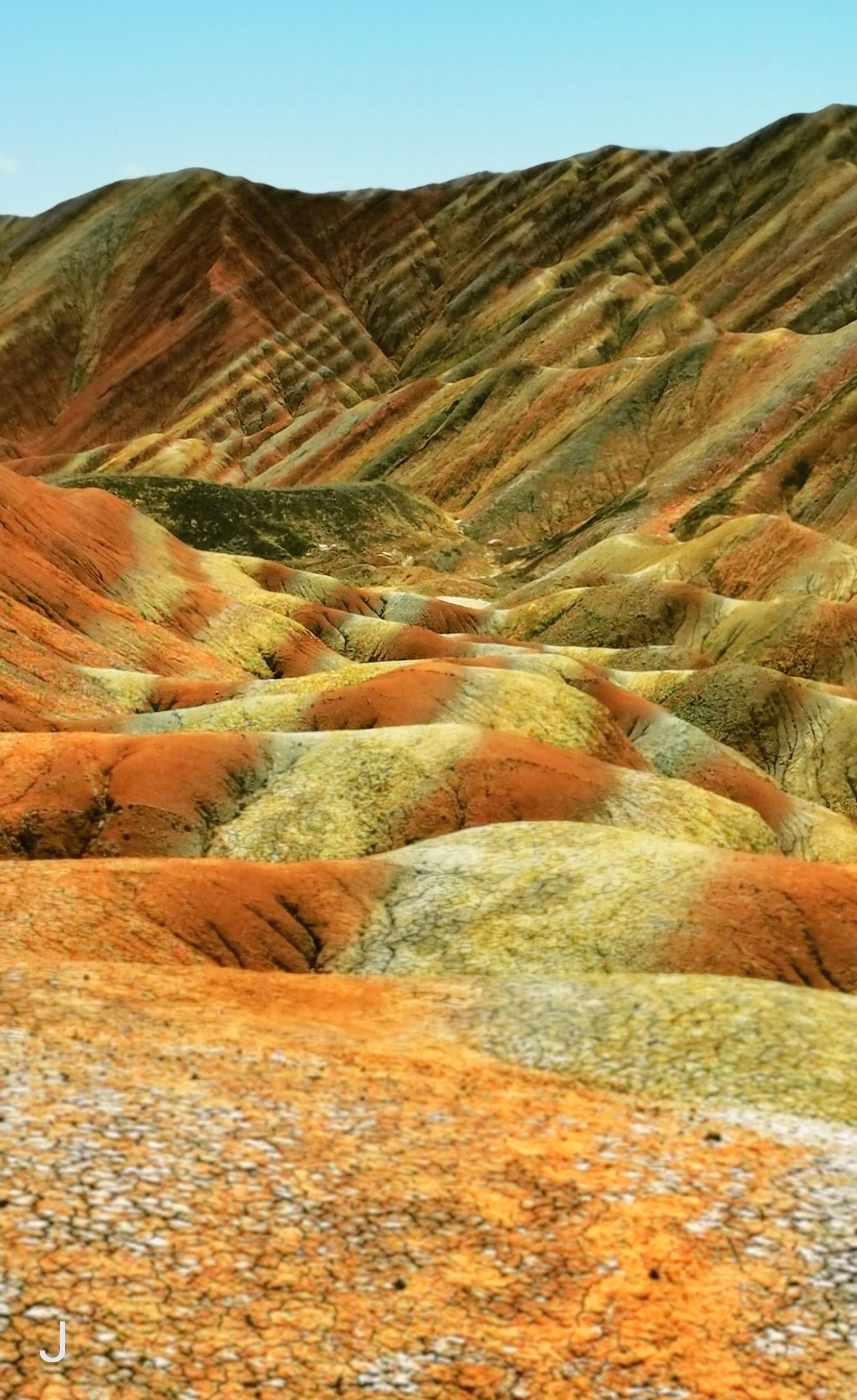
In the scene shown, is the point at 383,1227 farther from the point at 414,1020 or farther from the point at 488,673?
the point at 488,673

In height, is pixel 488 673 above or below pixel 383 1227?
below

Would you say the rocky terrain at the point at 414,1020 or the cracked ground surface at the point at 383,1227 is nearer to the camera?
the cracked ground surface at the point at 383,1227

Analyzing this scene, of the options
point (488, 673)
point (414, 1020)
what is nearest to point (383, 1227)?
point (414, 1020)

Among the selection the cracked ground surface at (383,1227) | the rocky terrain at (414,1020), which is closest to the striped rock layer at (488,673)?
the rocky terrain at (414,1020)

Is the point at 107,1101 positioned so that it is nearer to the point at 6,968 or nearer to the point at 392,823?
the point at 6,968

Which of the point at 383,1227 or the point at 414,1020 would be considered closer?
the point at 383,1227

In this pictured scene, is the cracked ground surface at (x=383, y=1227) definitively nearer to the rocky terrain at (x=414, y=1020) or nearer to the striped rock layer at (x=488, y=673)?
the rocky terrain at (x=414, y=1020)

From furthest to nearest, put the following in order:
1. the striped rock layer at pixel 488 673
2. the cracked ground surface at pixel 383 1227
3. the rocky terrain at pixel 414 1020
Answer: the striped rock layer at pixel 488 673 → the rocky terrain at pixel 414 1020 → the cracked ground surface at pixel 383 1227

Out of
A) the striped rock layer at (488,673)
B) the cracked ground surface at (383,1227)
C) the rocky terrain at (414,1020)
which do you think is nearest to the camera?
the cracked ground surface at (383,1227)

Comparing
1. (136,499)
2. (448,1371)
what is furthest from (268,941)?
(136,499)

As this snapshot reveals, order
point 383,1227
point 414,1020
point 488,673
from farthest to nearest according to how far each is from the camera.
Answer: point 488,673 → point 414,1020 → point 383,1227
